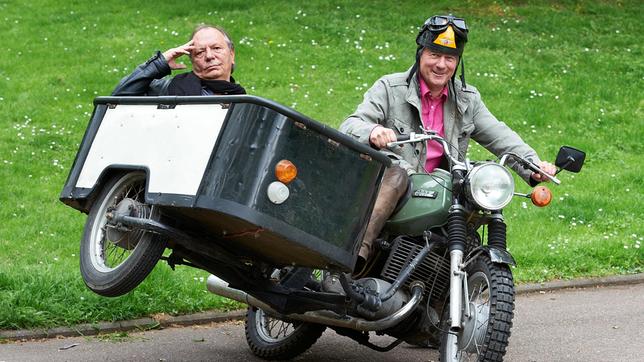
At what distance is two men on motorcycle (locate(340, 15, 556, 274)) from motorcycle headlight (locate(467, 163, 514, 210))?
0.56m

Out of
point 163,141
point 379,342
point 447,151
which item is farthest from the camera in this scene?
point 379,342

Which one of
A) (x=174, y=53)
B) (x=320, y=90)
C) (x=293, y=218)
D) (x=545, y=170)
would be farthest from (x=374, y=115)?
(x=320, y=90)

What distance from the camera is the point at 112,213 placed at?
5.28 m

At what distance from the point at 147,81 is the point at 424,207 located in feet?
5.75

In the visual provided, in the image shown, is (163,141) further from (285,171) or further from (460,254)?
(460,254)

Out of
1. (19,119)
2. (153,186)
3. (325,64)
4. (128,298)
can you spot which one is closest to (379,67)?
(325,64)

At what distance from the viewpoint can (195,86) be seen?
6.02 metres

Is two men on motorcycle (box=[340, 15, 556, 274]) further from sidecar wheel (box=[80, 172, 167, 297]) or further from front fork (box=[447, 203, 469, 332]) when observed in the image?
sidecar wheel (box=[80, 172, 167, 297])

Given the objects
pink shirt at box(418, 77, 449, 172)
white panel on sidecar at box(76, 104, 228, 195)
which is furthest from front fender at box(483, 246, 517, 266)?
white panel on sidecar at box(76, 104, 228, 195)

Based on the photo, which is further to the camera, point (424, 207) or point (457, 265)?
point (424, 207)

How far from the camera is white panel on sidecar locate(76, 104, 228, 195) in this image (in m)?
4.74

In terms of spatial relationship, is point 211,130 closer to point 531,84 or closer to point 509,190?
point 509,190

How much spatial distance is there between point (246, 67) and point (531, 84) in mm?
4068

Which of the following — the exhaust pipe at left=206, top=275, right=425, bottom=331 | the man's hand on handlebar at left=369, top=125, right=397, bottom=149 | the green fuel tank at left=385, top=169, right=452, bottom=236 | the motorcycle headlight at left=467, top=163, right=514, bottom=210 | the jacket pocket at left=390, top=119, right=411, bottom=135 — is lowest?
the exhaust pipe at left=206, top=275, right=425, bottom=331
